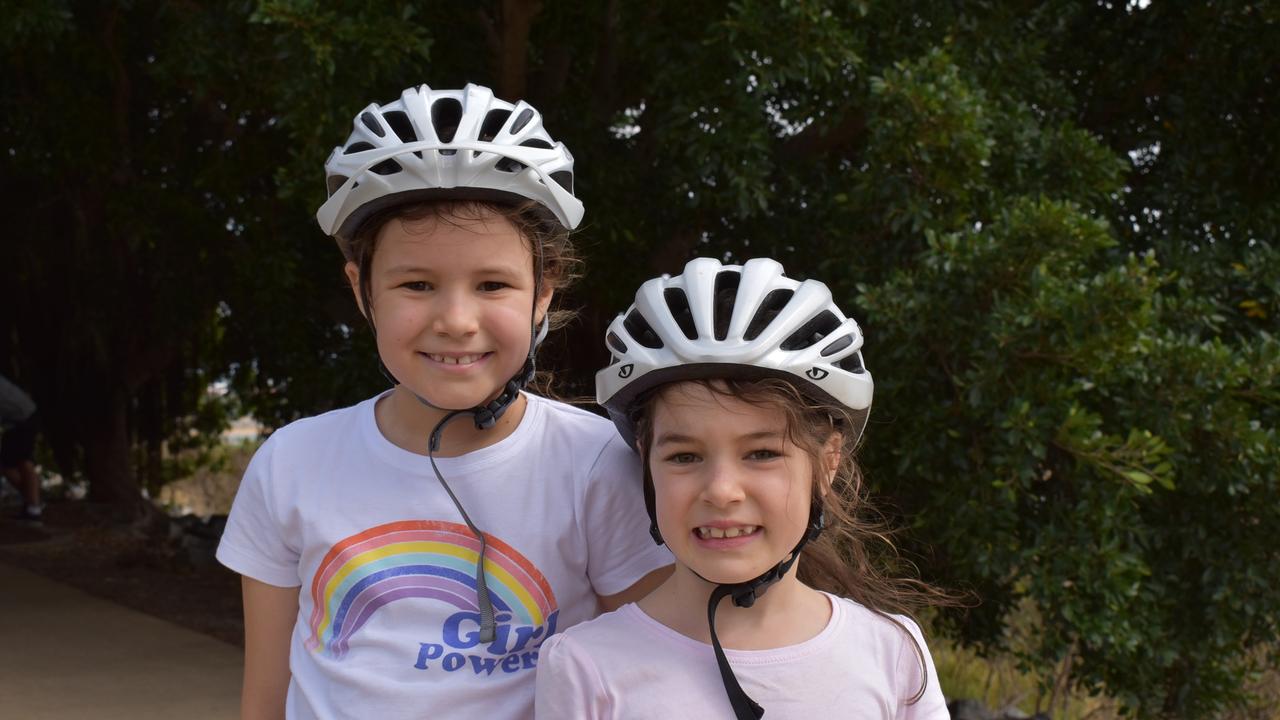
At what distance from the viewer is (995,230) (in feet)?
17.6

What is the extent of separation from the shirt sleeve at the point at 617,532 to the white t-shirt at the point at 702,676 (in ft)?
0.57

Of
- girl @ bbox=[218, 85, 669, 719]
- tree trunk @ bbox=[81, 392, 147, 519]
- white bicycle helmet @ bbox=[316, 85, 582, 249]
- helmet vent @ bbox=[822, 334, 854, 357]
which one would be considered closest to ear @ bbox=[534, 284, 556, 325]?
girl @ bbox=[218, 85, 669, 719]

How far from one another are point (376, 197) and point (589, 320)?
4.85 metres

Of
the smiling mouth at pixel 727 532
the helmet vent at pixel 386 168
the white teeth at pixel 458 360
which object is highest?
the helmet vent at pixel 386 168

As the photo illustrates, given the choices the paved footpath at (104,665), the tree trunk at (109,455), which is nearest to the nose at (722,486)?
the paved footpath at (104,665)

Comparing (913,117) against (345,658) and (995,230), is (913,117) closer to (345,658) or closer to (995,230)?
(995,230)

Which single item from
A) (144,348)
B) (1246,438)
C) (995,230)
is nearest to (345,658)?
(995,230)

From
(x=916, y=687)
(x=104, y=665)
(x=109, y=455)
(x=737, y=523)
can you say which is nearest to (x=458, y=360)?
(x=737, y=523)

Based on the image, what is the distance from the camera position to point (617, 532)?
254 cm

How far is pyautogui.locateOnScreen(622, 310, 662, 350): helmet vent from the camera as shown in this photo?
95.5 inches

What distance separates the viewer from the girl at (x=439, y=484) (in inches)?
96.5

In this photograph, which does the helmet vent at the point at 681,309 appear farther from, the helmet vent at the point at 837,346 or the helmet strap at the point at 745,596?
the helmet strap at the point at 745,596

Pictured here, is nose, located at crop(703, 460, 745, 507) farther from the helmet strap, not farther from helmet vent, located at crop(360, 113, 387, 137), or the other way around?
helmet vent, located at crop(360, 113, 387, 137)

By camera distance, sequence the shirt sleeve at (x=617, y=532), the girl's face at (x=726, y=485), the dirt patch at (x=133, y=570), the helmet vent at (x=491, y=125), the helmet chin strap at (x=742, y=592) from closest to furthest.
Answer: the helmet chin strap at (x=742, y=592) < the girl's face at (x=726, y=485) < the shirt sleeve at (x=617, y=532) < the helmet vent at (x=491, y=125) < the dirt patch at (x=133, y=570)
